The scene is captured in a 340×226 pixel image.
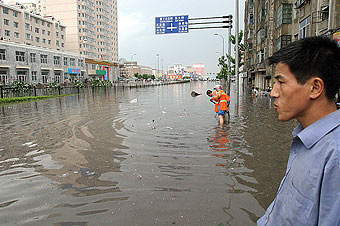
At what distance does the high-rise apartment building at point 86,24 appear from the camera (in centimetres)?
7632

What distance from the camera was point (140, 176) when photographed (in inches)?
204

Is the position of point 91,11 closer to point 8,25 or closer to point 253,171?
point 8,25

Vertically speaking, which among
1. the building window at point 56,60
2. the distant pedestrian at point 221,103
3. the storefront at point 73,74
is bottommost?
the distant pedestrian at point 221,103

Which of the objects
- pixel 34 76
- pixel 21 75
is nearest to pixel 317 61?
pixel 21 75

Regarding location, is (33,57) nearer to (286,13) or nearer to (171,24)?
(171,24)

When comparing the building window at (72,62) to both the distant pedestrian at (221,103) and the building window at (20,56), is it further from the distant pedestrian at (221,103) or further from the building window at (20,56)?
the distant pedestrian at (221,103)

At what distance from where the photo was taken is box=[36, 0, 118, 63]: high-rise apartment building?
76319 mm

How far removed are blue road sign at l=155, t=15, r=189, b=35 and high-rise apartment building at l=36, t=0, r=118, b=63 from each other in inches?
2209

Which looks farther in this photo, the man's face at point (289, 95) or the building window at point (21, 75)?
the building window at point (21, 75)

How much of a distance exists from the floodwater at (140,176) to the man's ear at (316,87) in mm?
2619

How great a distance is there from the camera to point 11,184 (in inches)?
193

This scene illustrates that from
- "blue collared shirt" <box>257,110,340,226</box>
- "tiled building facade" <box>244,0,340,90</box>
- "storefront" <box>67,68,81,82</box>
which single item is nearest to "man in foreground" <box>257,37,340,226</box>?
"blue collared shirt" <box>257,110,340,226</box>

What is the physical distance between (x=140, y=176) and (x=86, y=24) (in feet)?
272

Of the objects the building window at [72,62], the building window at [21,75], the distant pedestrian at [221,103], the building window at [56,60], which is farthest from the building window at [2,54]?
the distant pedestrian at [221,103]
